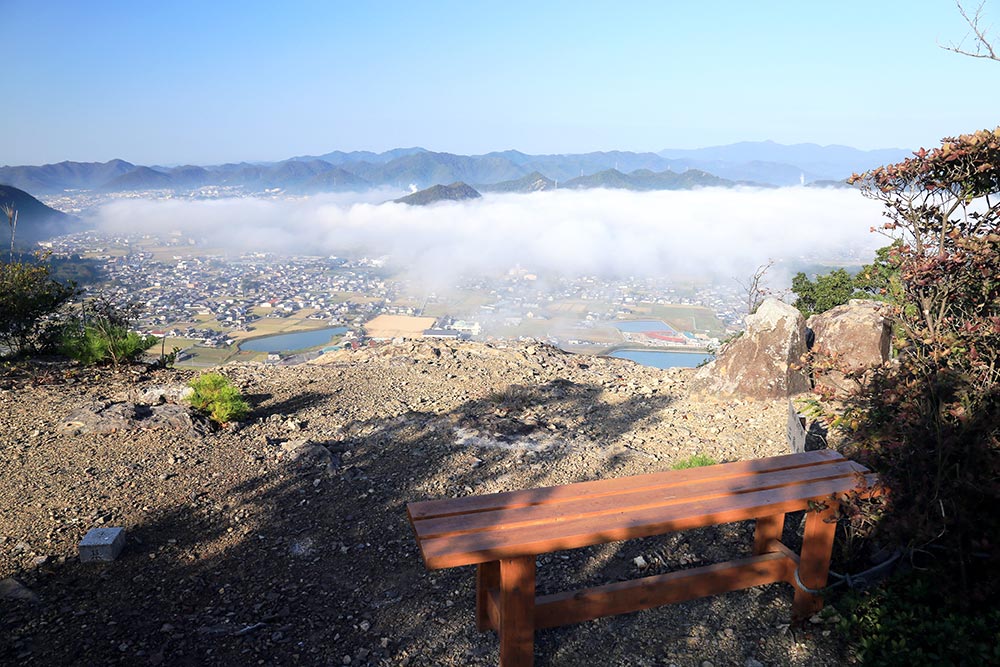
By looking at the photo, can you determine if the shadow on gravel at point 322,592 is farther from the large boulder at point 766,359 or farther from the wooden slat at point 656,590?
the large boulder at point 766,359

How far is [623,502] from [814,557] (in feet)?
4.13

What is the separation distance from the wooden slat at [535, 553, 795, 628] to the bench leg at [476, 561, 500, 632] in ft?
0.99

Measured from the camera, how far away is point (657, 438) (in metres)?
6.50

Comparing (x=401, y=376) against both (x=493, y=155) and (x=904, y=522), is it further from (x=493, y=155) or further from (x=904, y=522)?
(x=493, y=155)

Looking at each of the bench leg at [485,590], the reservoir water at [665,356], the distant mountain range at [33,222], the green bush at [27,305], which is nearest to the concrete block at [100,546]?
the bench leg at [485,590]

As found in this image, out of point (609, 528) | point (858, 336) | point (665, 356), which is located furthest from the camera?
point (665, 356)

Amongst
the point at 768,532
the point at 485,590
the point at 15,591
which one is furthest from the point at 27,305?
the point at 768,532

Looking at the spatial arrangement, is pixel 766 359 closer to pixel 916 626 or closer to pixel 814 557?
pixel 814 557

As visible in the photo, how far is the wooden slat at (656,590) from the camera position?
3076 millimetres

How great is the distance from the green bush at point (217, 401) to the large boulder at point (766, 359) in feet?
18.8

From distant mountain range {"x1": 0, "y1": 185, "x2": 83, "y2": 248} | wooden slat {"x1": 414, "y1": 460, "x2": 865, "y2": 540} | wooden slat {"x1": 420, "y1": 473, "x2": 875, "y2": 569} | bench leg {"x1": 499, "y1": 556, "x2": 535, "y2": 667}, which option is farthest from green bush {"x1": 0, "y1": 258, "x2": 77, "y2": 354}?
distant mountain range {"x1": 0, "y1": 185, "x2": 83, "y2": 248}

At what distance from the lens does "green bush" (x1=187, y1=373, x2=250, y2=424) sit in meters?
6.16

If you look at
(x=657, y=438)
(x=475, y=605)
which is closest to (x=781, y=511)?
(x=475, y=605)

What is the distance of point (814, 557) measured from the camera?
3369 mm
